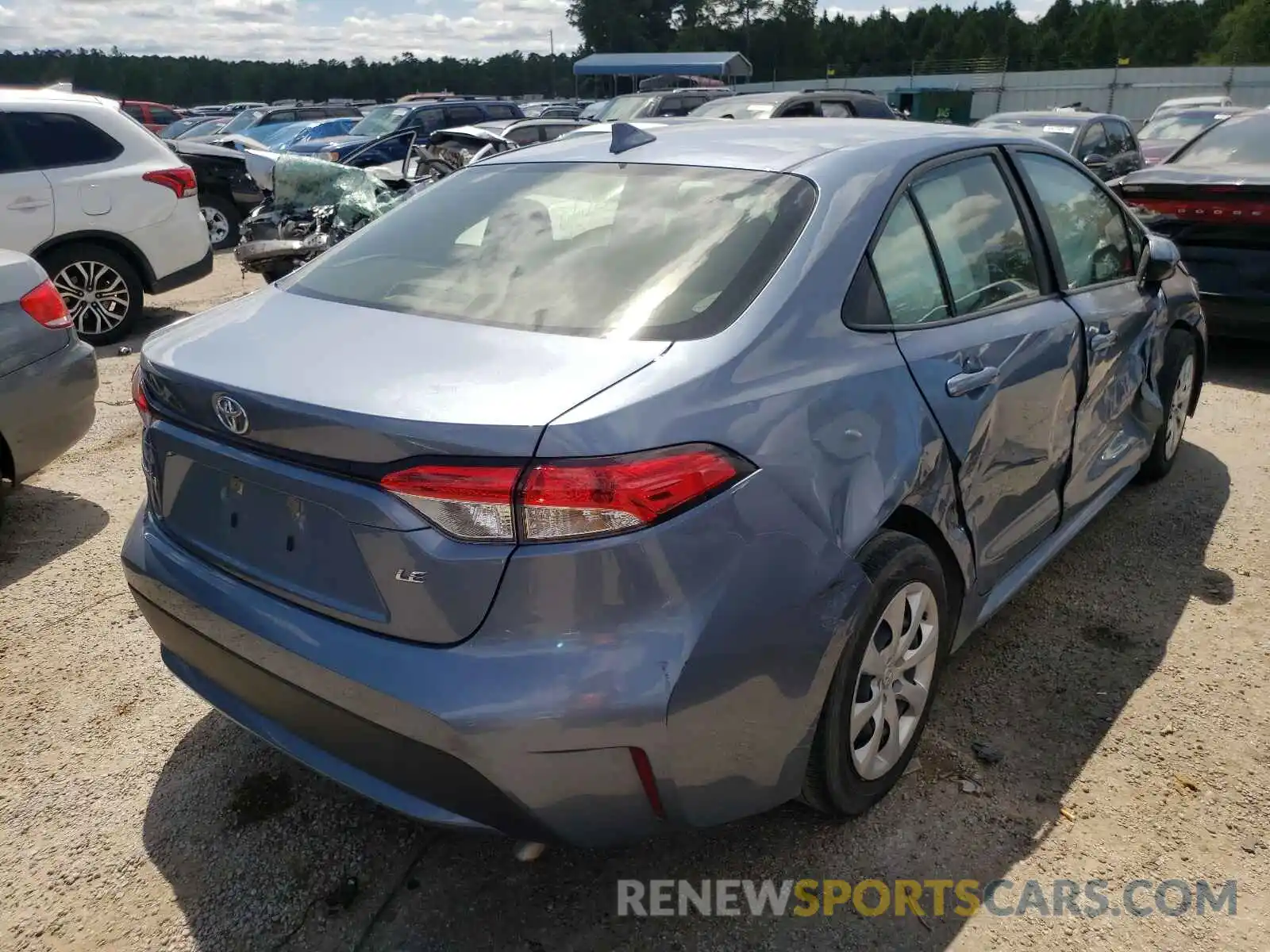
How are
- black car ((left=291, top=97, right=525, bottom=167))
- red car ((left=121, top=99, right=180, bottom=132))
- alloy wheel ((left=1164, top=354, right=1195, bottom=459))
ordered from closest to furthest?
alloy wheel ((left=1164, top=354, right=1195, bottom=459)) < black car ((left=291, top=97, right=525, bottom=167)) < red car ((left=121, top=99, right=180, bottom=132))

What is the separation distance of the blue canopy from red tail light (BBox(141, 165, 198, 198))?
31495mm

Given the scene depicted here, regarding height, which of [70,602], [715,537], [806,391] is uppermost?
[806,391]

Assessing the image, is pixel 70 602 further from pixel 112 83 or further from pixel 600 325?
pixel 112 83

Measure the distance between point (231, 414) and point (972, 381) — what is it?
177cm

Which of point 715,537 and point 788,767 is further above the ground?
point 715,537

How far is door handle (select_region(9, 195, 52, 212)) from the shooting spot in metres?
6.90

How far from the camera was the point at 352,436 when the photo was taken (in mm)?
1807

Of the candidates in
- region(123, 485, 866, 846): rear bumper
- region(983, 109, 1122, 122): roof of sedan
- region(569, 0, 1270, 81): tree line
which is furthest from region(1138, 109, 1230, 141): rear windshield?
region(569, 0, 1270, 81): tree line

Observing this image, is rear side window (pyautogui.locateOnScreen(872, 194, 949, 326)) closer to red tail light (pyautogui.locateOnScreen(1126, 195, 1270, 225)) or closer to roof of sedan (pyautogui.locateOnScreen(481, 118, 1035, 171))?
roof of sedan (pyautogui.locateOnScreen(481, 118, 1035, 171))

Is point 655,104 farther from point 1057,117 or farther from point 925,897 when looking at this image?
point 925,897

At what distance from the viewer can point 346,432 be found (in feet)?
5.94

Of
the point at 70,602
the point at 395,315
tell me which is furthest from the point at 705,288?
the point at 70,602

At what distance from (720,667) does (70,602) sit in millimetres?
2894

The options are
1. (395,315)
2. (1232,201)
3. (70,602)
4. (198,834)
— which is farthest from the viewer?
(1232,201)
